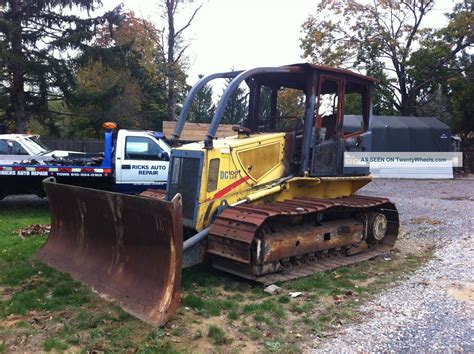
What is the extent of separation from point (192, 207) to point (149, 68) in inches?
924

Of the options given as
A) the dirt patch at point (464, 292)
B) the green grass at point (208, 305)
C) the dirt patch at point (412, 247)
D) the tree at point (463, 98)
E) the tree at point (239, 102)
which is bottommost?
the dirt patch at point (412, 247)

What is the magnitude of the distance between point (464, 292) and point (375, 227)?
2100 millimetres

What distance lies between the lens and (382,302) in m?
5.39

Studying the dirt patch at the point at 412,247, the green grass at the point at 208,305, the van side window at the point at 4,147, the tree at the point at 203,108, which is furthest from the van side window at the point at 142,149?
the tree at the point at 203,108

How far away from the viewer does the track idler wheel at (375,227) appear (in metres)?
7.73

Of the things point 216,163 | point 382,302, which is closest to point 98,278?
point 216,163

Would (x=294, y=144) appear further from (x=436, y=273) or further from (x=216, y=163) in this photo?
Answer: (x=436, y=273)

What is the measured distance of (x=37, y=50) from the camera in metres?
22.3

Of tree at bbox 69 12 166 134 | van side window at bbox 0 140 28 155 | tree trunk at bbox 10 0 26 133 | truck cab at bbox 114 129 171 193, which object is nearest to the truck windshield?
van side window at bbox 0 140 28 155

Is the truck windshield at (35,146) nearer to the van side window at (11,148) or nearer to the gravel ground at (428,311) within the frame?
the van side window at (11,148)

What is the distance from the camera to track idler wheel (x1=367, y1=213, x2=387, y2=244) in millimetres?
7734

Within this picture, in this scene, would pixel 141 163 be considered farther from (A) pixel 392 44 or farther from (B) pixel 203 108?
(B) pixel 203 108

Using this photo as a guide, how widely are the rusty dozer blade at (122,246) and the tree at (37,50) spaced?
667 inches

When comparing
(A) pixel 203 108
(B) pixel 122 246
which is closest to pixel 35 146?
(B) pixel 122 246
